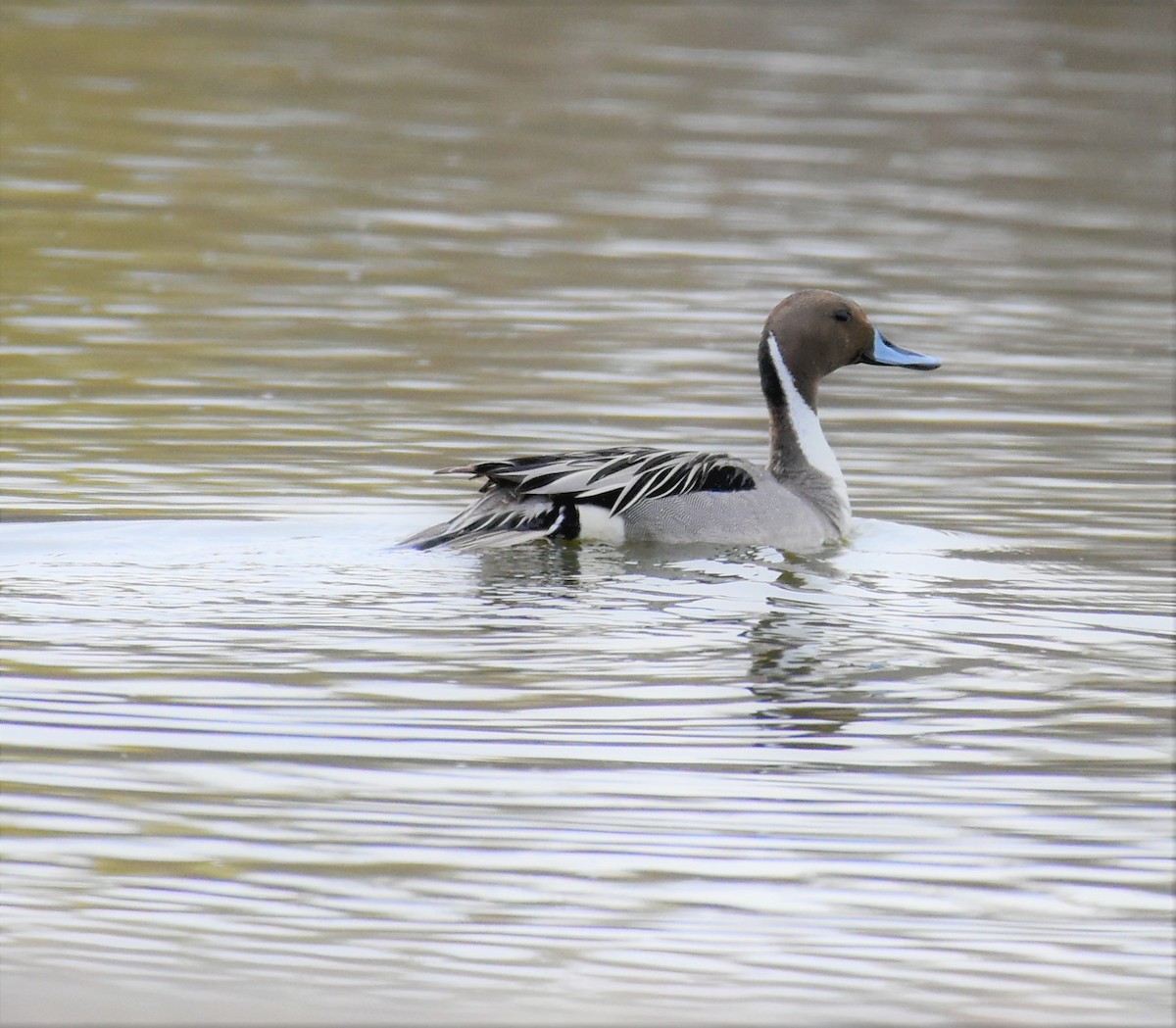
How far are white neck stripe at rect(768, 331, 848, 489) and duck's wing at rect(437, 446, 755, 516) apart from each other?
2.35 feet

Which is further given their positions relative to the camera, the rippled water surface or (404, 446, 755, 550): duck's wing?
A: (404, 446, 755, 550): duck's wing

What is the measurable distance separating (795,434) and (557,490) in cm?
149

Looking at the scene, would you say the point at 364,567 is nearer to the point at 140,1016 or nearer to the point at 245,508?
the point at 245,508

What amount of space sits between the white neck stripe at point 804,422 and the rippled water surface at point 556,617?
1.12 ft

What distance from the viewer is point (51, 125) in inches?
810

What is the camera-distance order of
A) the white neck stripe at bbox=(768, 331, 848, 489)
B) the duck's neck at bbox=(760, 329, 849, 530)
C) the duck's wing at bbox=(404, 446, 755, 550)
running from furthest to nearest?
the white neck stripe at bbox=(768, 331, 848, 489) → the duck's neck at bbox=(760, 329, 849, 530) → the duck's wing at bbox=(404, 446, 755, 550)

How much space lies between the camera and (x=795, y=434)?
9.92 metres

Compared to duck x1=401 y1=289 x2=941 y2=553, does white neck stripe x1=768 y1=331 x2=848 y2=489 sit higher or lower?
higher

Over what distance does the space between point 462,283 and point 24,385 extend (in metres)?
3.99

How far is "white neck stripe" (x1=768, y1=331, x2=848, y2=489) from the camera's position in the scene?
9.73 meters

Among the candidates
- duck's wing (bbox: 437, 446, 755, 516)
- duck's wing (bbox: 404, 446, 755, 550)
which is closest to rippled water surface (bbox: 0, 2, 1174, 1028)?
duck's wing (bbox: 404, 446, 755, 550)

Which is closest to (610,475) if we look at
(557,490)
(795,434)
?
(557,490)

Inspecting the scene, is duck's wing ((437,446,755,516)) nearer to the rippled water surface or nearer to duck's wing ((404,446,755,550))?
duck's wing ((404,446,755,550))

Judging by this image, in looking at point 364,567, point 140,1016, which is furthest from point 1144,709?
point 140,1016
